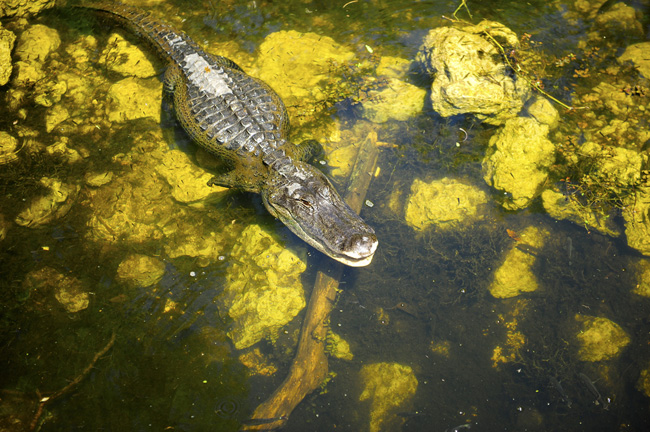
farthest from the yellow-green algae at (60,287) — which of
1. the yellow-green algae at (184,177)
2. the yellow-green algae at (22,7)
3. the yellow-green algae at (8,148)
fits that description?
the yellow-green algae at (22,7)

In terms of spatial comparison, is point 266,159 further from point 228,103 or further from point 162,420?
point 162,420

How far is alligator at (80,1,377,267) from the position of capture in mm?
3744

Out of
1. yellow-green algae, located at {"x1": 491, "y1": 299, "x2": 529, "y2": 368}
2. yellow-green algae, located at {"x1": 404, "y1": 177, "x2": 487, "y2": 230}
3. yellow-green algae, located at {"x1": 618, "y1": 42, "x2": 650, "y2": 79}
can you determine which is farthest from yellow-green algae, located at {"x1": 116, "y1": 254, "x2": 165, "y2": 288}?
yellow-green algae, located at {"x1": 618, "y1": 42, "x2": 650, "y2": 79}

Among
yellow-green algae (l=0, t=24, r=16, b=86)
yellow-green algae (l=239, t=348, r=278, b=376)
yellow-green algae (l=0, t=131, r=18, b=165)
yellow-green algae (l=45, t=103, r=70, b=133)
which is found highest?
yellow-green algae (l=0, t=24, r=16, b=86)

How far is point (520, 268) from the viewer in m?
3.89

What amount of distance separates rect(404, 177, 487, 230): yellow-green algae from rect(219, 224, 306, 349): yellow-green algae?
4.47ft

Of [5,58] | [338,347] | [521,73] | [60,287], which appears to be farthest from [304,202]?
[5,58]

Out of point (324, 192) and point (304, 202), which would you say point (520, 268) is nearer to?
point (324, 192)

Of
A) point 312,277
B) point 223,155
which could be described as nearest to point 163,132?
point 223,155

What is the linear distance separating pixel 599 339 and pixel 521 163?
193 cm

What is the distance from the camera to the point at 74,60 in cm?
532

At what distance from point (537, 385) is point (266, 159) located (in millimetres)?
3466

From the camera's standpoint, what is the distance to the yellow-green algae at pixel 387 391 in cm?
336

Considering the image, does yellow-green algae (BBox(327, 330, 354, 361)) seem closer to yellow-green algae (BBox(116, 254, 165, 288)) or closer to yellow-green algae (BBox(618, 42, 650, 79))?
yellow-green algae (BBox(116, 254, 165, 288))
